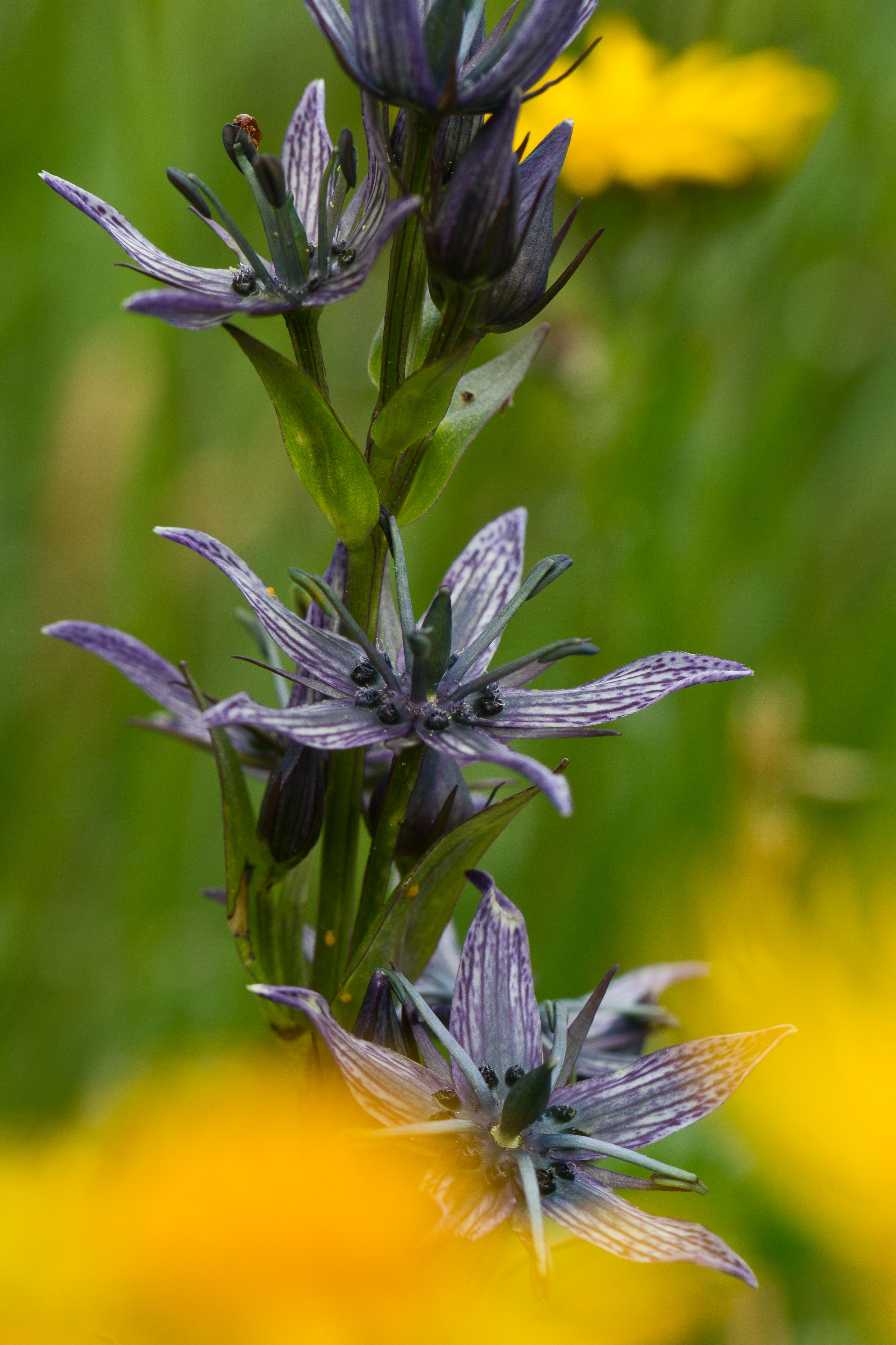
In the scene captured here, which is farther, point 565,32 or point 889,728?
point 889,728

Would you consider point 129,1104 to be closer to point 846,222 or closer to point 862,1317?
point 862,1317

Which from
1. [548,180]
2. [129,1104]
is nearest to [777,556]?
[548,180]

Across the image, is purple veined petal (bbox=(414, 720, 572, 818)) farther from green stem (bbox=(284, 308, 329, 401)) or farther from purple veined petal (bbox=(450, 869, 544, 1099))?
green stem (bbox=(284, 308, 329, 401))

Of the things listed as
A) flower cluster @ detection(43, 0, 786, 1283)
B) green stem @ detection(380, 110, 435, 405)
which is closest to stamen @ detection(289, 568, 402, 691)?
flower cluster @ detection(43, 0, 786, 1283)

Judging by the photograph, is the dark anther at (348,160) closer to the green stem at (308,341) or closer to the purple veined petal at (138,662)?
the green stem at (308,341)

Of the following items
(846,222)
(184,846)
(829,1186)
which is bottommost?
(184,846)

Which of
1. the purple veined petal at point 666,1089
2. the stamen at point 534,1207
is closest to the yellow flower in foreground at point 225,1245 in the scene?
the stamen at point 534,1207

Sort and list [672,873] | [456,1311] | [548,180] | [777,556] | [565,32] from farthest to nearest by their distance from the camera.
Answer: [777,556]
[672,873]
[548,180]
[565,32]
[456,1311]
